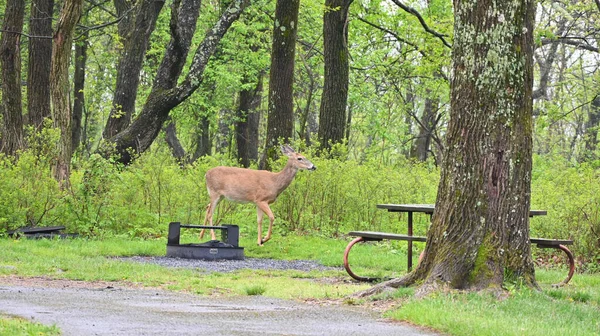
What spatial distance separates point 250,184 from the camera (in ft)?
59.7

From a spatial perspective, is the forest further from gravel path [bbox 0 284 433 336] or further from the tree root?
gravel path [bbox 0 284 433 336]

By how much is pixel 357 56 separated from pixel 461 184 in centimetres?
2824

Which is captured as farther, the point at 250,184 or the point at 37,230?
the point at 250,184

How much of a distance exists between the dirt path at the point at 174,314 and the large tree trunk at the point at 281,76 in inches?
448

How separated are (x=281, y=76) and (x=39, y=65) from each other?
818 cm

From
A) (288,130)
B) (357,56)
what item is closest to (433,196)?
(288,130)

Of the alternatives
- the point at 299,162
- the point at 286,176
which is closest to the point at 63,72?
the point at 286,176

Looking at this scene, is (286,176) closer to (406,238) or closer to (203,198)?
(203,198)

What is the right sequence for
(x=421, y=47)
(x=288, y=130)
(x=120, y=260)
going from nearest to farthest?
(x=120, y=260)
(x=288, y=130)
(x=421, y=47)

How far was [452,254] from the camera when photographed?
10219 mm

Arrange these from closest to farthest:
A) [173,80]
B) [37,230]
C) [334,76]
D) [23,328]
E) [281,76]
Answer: [23,328]
[37,230]
[281,76]
[173,80]
[334,76]

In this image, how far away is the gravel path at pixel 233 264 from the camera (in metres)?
14.7

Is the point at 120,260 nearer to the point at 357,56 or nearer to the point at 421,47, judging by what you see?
the point at 421,47

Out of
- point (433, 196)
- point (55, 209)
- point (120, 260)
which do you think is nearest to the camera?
point (120, 260)
